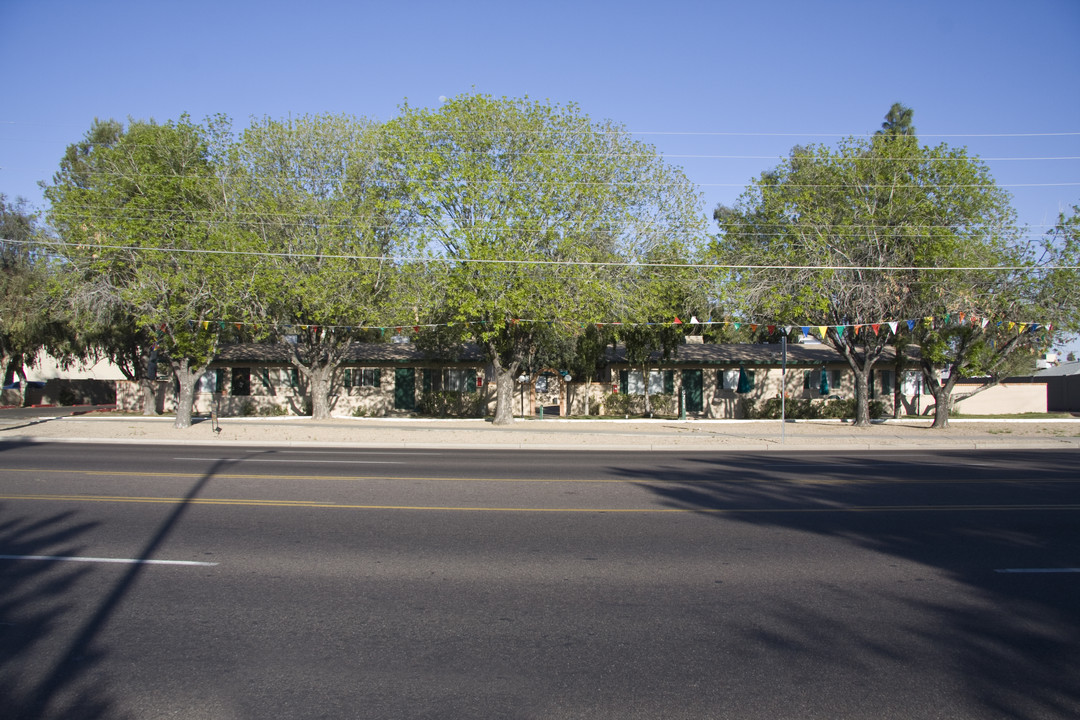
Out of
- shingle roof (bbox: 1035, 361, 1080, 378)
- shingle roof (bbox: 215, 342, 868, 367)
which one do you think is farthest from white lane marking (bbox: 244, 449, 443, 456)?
shingle roof (bbox: 1035, 361, 1080, 378)

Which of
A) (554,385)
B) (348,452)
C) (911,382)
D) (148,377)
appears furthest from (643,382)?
(148,377)

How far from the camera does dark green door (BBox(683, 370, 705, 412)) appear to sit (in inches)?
1484

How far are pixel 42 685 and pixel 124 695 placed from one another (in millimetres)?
573

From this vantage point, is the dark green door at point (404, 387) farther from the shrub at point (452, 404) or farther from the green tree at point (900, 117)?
the green tree at point (900, 117)

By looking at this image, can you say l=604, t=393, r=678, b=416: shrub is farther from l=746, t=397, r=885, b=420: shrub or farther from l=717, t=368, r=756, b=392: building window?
l=746, t=397, r=885, b=420: shrub

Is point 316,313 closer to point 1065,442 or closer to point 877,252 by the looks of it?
point 877,252

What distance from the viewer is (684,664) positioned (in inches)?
201

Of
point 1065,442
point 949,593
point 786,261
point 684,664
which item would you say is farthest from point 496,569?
point 786,261

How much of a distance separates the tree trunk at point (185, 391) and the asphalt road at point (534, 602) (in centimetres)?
1655

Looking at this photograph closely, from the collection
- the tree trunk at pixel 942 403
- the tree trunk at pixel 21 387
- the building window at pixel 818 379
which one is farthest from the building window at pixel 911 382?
the tree trunk at pixel 21 387

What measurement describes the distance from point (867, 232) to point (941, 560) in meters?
22.6

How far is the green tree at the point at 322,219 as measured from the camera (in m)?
28.9

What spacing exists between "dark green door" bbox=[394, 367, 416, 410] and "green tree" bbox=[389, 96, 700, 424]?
939 cm

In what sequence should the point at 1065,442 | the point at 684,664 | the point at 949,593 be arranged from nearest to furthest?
1. the point at 684,664
2. the point at 949,593
3. the point at 1065,442
